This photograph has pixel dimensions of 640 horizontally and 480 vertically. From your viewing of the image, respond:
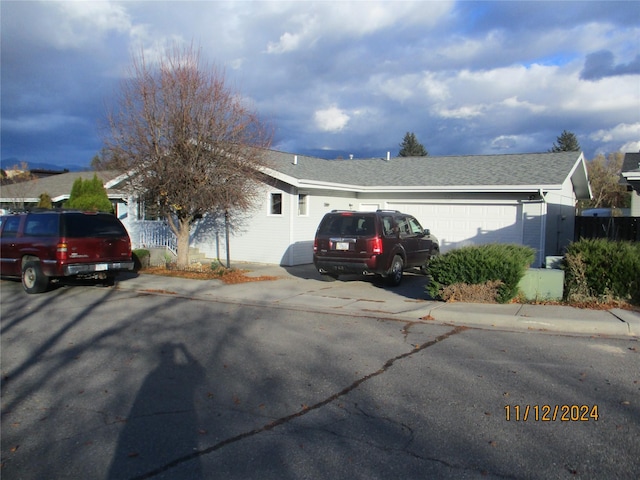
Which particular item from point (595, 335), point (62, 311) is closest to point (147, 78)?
point (62, 311)

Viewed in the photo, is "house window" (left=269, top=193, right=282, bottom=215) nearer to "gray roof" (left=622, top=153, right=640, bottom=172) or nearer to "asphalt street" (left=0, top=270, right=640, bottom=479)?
"asphalt street" (left=0, top=270, right=640, bottom=479)

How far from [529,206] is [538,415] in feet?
43.3

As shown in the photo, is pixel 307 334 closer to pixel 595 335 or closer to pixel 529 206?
pixel 595 335

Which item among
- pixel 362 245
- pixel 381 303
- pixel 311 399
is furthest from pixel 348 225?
pixel 311 399

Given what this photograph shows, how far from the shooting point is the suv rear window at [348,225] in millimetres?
13352

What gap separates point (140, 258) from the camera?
17.4 m

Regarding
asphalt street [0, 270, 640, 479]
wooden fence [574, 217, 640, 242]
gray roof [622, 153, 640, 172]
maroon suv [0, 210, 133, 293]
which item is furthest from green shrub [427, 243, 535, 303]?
gray roof [622, 153, 640, 172]

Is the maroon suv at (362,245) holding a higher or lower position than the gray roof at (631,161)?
lower

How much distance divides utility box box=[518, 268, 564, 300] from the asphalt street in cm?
217

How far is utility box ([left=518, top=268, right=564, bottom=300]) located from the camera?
35.1 ft

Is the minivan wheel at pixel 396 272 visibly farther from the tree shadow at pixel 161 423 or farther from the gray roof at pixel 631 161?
the gray roof at pixel 631 161

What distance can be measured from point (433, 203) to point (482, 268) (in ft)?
29.1

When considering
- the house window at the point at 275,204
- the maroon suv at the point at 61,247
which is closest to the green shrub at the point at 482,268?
the maroon suv at the point at 61,247

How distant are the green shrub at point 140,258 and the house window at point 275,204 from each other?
4.22 meters
